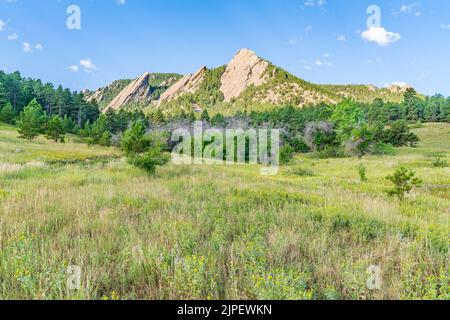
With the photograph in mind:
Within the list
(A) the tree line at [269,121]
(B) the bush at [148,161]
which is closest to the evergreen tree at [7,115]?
(A) the tree line at [269,121]

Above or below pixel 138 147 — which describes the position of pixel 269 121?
above

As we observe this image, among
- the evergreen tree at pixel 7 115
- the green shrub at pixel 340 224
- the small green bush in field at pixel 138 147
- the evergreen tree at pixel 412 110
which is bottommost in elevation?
the green shrub at pixel 340 224

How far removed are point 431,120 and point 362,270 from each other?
112559 millimetres

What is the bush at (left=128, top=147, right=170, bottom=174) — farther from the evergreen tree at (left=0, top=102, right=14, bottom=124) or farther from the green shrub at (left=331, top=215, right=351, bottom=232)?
the evergreen tree at (left=0, top=102, right=14, bottom=124)

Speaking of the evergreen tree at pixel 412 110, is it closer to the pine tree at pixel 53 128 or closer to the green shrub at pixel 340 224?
the pine tree at pixel 53 128

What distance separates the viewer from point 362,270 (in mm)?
3057

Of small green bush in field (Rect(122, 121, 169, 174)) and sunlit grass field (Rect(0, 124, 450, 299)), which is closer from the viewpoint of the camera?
sunlit grass field (Rect(0, 124, 450, 299))

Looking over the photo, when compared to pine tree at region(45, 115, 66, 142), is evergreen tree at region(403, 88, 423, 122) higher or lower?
higher

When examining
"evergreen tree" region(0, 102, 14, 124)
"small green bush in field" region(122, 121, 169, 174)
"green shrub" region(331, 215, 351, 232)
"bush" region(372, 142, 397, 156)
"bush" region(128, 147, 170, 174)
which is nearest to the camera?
"green shrub" region(331, 215, 351, 232)

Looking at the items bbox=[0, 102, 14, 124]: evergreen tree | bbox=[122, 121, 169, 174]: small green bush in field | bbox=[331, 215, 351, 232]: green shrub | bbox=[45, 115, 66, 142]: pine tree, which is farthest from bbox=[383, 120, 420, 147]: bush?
bbox=[0, 102, 14, 124]: evergreen tree

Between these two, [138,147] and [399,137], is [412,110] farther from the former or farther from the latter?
Result: [138,147]

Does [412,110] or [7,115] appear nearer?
[7,115]

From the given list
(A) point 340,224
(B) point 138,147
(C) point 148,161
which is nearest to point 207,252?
(A) point 340,224
